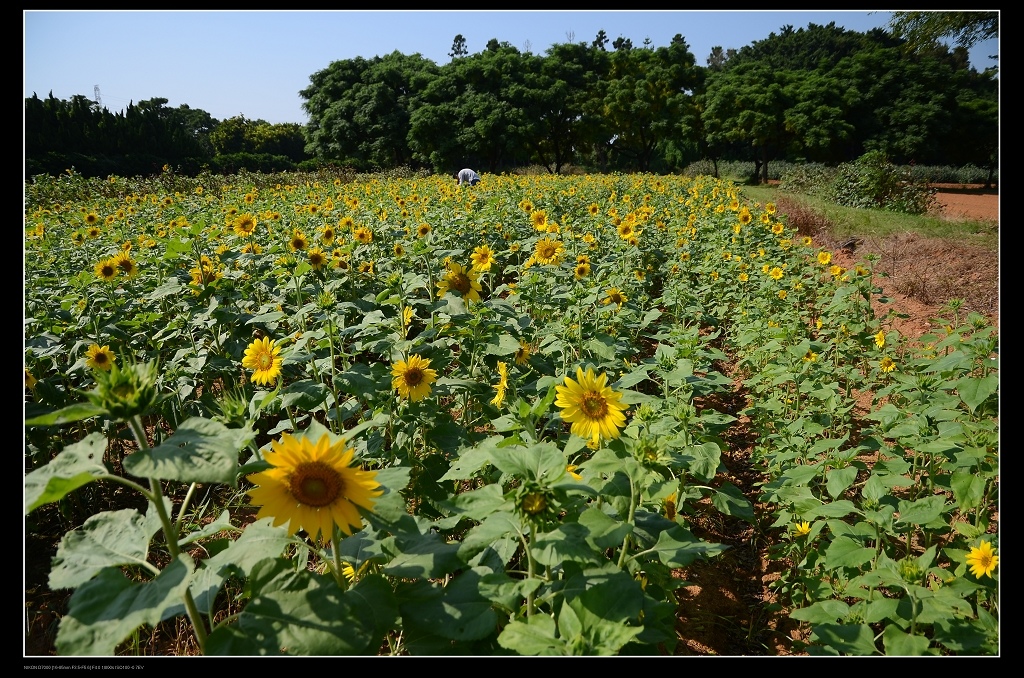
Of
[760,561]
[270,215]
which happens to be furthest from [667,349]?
[270,215]

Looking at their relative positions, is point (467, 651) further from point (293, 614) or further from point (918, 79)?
point (918, 79)

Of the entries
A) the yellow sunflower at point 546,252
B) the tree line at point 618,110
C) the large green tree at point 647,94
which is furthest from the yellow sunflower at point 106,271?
the large green tree at point 647,94

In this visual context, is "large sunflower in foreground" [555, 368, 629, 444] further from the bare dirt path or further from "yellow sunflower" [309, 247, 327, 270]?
"yellow sunflower" [309, 247, 327, 270]

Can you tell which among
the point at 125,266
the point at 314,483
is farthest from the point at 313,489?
the point at 125,266

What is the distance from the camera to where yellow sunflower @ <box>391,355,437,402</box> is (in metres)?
2.26

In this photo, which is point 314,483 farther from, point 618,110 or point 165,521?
point 618,110

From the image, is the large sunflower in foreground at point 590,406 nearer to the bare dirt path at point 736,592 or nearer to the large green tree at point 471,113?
the bare dirt path at point 736,592

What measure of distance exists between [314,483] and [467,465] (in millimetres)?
435

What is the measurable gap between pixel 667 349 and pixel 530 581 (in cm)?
171

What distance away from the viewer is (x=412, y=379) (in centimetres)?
228

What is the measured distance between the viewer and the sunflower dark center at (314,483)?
1136 mm

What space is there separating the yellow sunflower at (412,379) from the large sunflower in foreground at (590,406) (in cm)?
76

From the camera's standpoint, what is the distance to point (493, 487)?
149 cm

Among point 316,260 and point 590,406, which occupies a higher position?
point 316,260
